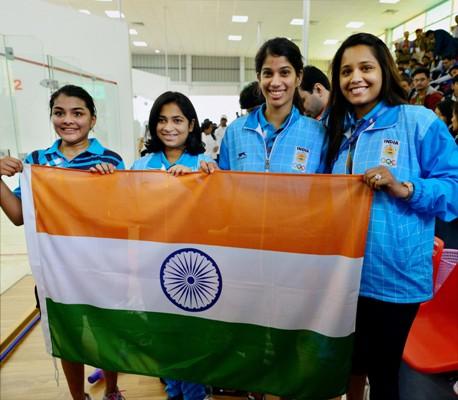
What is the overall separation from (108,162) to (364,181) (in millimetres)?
1122

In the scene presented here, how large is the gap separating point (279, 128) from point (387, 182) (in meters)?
0.54

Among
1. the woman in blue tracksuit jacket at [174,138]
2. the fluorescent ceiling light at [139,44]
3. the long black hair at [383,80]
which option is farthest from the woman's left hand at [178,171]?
the fluorescent ceiling light at [139,44]

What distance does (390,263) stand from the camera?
1279 millimetres

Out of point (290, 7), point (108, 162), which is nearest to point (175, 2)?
point (290, 7)

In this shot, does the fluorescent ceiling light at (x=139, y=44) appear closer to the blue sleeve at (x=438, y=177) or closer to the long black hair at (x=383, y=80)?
the long black hair at (x=383, y=80)

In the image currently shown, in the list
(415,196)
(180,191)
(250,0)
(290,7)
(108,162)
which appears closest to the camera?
(415,196)

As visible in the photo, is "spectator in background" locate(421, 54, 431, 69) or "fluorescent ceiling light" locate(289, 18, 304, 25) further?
"fluorescent ceiling light" locate(289, 18, 304, 25)

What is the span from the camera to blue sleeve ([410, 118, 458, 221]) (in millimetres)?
1190

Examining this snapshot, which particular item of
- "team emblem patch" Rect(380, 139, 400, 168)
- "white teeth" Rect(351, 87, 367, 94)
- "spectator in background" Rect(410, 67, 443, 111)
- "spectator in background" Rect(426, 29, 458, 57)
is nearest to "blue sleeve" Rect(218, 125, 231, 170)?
"white teeth" Rect(351, 87, 367, 94)

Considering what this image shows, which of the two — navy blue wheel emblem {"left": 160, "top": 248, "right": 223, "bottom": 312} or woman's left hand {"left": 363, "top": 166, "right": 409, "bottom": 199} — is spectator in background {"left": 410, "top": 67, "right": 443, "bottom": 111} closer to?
woman's left hand {"left": 363, "top": 166, "right": 409, "bottom": 199}

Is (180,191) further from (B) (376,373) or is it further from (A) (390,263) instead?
(B) (376,373)

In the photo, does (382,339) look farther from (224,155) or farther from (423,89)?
(423,89)

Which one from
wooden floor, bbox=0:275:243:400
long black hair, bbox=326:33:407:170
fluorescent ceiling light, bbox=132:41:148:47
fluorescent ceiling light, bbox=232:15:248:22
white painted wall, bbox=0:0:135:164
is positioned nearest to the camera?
long black hair, bbox=326:33:407:170

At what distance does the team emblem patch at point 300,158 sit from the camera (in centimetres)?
Answer: 153
